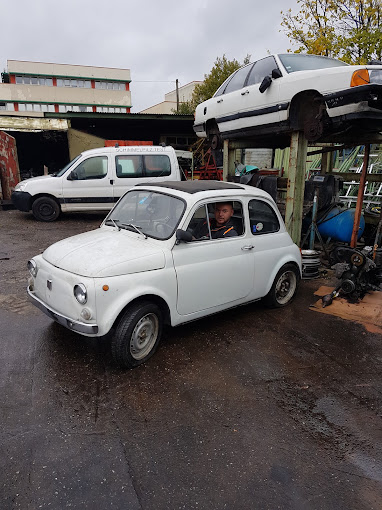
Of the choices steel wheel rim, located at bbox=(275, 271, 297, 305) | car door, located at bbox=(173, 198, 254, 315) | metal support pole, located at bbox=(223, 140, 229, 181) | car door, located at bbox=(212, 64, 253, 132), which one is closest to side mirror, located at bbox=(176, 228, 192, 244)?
car door, located at bbox=(173, 198, 254, 315)

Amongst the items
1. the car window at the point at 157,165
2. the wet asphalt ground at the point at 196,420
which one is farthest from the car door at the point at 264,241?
the car window at the point at 157,165

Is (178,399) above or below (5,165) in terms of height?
below

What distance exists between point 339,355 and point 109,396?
8.15ft

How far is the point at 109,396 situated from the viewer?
9.76ft

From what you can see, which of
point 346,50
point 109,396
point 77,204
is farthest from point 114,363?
point 346,50

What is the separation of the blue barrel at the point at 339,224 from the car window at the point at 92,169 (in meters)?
6.06

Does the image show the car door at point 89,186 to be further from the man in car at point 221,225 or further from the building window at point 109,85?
the building window at point 109,85

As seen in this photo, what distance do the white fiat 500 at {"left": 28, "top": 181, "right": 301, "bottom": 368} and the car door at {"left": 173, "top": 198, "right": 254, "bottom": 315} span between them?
0.04ft

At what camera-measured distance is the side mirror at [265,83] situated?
602 centimetres

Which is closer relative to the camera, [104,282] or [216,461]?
[216,461]

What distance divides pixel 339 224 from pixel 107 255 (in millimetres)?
5732

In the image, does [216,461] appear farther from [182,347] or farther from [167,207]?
[167,207]

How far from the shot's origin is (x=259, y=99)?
6.44m

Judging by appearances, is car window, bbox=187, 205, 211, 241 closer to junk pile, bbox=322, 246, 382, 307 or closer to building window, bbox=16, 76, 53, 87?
junk pile, bbox=322, 246, 382, 307
